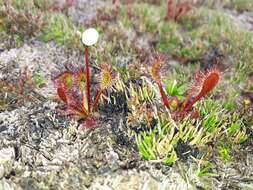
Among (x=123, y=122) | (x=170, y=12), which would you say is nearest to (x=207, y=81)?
(x=123, y=122)

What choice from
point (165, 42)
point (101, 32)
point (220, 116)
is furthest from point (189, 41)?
point (220, 116)

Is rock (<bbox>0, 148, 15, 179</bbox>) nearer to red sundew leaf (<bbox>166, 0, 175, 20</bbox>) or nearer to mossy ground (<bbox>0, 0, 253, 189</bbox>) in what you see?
mossy ground (<bbox>0, 0, 253, 189</bbox>)

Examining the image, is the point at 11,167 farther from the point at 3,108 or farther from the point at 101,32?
the point at 101,32

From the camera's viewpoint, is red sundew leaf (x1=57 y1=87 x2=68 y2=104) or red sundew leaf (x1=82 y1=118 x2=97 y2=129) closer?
red sundew leaf (x1=57 y1=87 x2=68 y2=104)

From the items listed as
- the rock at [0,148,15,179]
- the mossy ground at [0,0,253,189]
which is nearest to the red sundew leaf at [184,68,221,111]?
the mossy ground at [0,0,253,189]

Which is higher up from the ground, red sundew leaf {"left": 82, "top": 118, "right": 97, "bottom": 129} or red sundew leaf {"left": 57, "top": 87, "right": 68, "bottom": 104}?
red sundew leaf {"left": 57, "top": 87, "right": 68, "bottom": 104}

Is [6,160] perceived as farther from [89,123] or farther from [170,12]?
[170,12]

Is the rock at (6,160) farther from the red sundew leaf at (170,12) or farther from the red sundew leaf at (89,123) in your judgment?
the red sundew leaf at (170,12)

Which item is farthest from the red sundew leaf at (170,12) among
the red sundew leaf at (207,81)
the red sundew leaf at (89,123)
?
the red sundew leaf at (89,123)

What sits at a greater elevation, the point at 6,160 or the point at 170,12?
the point at 170,12
